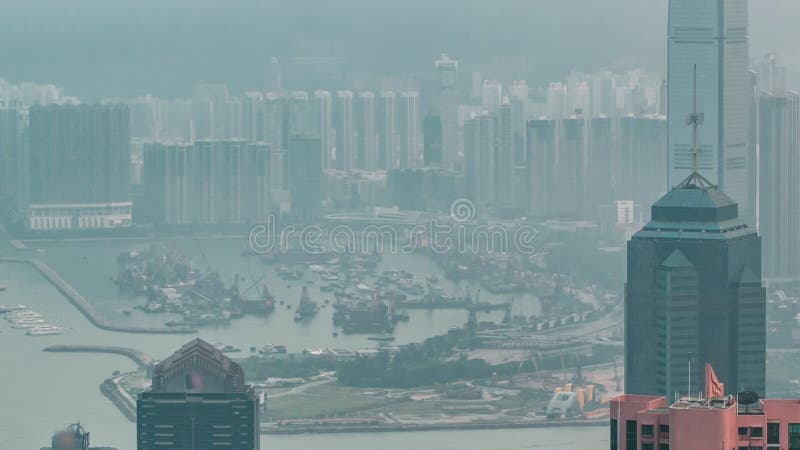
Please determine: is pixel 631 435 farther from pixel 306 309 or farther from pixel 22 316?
pixel 306 309

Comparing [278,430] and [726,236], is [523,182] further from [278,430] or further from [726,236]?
[726,236]

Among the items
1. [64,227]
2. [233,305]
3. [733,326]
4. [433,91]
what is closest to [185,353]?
[733,326]

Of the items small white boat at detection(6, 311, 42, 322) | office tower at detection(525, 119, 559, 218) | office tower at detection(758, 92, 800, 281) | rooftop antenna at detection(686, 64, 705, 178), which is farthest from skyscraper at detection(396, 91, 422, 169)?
rooftop antenna at detection(686, 64, 705, 178)

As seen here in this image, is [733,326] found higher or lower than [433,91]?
lower

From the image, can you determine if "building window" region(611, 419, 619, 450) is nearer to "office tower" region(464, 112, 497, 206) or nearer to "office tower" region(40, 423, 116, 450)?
"office tower" region(40, 423, 116, 450)

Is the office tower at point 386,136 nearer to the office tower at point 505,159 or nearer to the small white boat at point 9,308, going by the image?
the office tower at point 505,159

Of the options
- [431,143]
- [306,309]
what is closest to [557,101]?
[431,143]

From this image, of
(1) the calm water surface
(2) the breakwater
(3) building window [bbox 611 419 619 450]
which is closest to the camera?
(3) building window [bbox 611 419 619 450]
